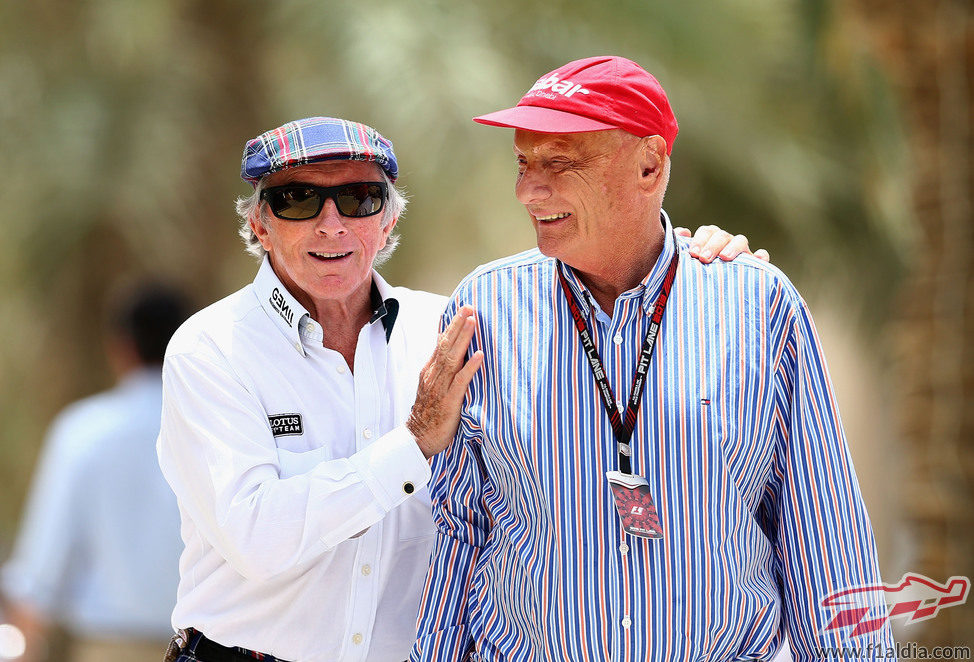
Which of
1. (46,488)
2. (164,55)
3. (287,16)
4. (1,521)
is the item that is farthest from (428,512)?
(1,521)

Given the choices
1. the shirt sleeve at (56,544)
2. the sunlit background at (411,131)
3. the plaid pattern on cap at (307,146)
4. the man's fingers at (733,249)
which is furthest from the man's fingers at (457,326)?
the sunlit background at (411,131)

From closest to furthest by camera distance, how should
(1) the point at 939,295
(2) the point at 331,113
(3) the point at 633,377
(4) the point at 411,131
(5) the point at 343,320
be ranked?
(3) the point at 633,377, (5) the point at 343,320, (1) the point at 939,295, (4) the point at 411,131, (2) the point at 331,113

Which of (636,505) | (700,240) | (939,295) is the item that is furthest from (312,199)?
(939,295)

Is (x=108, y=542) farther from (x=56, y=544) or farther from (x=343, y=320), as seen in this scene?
(x=343, y=320)

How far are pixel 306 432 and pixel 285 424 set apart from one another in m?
0.06

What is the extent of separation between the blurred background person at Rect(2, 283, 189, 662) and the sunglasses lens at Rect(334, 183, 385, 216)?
237cm

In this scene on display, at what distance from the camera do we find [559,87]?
2.92 meters

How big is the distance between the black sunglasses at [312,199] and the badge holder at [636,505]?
0.96 meters

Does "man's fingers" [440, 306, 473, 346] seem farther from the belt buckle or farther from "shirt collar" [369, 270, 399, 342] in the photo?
the belt buckle

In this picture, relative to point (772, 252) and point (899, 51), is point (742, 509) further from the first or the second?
point (772, 252)

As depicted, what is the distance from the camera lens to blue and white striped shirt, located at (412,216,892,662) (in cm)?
283

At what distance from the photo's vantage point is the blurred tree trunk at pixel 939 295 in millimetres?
5988

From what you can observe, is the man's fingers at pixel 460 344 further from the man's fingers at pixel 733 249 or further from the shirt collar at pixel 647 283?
the man's fingers at pixel 733 249

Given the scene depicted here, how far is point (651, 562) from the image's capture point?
112 inches
